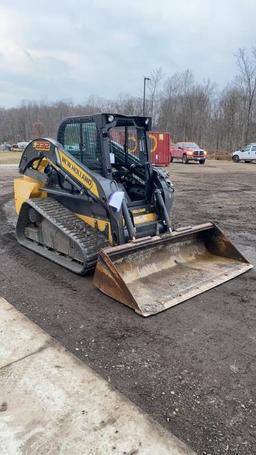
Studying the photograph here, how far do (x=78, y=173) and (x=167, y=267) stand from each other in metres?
→ 1.73

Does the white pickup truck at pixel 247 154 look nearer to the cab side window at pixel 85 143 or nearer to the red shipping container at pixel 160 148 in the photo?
the red shipping container at pixel 160 148

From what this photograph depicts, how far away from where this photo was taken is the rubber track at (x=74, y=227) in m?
4.77

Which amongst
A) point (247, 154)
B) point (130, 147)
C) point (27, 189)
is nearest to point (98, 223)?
point (130, 147)

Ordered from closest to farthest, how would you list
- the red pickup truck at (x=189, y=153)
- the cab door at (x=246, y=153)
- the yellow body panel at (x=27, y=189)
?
the yellow body panel at (x=27, y=189)
the red pickup truck at (x=189, y=153)
the cab door at (x=246, y=153)

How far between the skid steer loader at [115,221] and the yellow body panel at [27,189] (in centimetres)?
2

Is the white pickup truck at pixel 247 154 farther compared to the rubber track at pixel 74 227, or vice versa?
the white pickup truck at pixel 247 154

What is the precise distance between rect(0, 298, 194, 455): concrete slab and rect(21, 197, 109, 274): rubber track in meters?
1.68

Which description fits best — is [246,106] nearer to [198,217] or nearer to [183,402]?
[198,217]

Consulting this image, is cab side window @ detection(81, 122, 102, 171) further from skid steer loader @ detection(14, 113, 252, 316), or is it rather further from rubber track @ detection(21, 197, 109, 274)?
rubber track @ detection(21, 197, 109, 274)

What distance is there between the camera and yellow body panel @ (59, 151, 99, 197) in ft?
16.0

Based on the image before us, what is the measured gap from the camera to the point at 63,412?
8.16ft

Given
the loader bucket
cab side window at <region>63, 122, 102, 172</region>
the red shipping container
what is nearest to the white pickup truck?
the red shipping container

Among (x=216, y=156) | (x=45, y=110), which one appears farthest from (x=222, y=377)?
(x=45, y=110)

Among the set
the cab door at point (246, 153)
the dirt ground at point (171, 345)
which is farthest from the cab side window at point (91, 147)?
the cab door at point (246, 153)
